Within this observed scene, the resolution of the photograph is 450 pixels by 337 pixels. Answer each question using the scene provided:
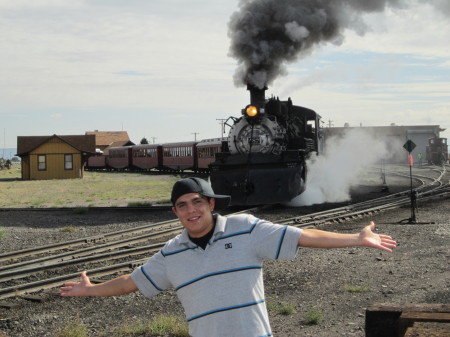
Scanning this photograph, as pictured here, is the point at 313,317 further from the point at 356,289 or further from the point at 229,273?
the point at 229,273

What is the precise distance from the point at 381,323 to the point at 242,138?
45.3ft

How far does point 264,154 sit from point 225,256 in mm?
13516

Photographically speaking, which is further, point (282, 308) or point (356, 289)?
point (356, 289)

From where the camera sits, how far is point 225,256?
107 inches

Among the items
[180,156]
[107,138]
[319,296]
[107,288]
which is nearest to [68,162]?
[180,156]

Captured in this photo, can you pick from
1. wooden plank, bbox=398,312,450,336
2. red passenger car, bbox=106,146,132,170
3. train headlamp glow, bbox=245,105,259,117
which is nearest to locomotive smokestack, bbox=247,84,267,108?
train headlamp glow, bbox=245,105,259,117

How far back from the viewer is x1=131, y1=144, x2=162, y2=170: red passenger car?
4931 centimetres

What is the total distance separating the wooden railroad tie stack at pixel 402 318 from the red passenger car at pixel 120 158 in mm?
52147

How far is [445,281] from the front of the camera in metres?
7.64

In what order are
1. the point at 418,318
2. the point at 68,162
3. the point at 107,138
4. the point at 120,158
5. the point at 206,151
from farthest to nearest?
1. the point at 107,138
2. the point at 120,158
3. the point at 68,162
4. the point at 206,151
5. the point at 418,318

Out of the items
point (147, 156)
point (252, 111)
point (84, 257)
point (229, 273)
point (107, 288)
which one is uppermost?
point (252, 111)

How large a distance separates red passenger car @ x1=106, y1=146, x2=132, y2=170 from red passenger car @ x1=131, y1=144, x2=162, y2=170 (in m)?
0.86

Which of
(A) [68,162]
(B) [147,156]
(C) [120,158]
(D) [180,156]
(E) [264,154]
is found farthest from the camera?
(C) [120,158]

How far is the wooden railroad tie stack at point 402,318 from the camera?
9.63 feet
